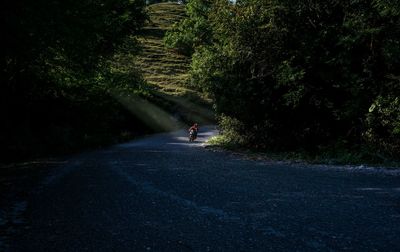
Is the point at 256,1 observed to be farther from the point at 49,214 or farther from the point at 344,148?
the point at 49,214

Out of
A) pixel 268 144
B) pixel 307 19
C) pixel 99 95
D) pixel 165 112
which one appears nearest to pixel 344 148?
pixel 268 144

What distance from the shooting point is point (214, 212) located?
849cm

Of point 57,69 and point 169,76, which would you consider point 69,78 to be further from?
point 169,76

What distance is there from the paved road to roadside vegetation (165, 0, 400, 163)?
503 cm

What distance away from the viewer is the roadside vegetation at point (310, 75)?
57.6ft

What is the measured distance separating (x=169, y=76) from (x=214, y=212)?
74.6 metres

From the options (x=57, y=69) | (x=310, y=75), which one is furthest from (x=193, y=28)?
(x=57, y=69)

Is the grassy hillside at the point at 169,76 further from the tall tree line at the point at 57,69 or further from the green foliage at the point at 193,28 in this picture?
the tall tree line at the point at 57,69

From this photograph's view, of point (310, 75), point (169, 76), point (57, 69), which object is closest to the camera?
point (57, 69)

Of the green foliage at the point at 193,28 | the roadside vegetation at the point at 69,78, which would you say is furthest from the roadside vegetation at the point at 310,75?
the green foliage at the point at 193,28

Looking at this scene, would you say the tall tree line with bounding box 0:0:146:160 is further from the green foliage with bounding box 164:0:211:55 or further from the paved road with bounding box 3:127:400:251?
the paved road with bounding box 3:127:400:251

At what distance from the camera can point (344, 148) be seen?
60.8 feet

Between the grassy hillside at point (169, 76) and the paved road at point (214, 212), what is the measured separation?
2063 centimetres

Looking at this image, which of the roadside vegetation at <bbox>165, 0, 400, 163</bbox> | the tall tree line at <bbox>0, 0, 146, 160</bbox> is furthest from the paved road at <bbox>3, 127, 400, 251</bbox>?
the roadside vegetation at <bbox>165, 0, 400, 163</bbox>
